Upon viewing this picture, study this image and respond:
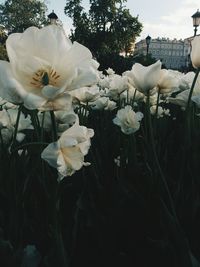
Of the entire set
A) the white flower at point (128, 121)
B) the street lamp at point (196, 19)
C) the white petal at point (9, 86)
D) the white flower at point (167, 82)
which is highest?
the street lamp at point (196, 19)

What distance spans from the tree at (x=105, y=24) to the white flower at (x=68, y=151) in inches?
1409

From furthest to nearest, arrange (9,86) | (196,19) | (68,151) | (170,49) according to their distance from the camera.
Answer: (170,49), (196,19), (68,151), (9,86)

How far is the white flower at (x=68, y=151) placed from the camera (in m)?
0.90

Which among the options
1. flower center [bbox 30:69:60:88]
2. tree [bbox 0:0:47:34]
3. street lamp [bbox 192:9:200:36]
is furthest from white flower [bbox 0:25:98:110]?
tree [bbox 0:0:47:34]

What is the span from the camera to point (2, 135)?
1634 millimetres

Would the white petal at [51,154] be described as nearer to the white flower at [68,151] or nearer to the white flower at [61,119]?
the white flower at [68,151]

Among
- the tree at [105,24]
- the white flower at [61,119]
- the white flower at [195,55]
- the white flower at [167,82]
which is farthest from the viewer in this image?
the tree at [105,24]

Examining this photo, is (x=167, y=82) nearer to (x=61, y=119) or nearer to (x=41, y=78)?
(x=61, y=119)

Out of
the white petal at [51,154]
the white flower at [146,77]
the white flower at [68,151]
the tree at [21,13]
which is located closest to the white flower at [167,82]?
the white flower at [146,77]

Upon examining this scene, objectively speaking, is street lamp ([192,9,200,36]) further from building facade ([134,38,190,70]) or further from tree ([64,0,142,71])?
building facade ([134,38,190,70])

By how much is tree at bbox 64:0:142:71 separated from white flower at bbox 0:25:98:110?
1411 inches

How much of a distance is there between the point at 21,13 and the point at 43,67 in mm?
48548

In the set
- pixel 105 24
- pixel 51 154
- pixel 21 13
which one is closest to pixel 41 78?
pixel 51 154

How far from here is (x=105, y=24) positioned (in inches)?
1460
